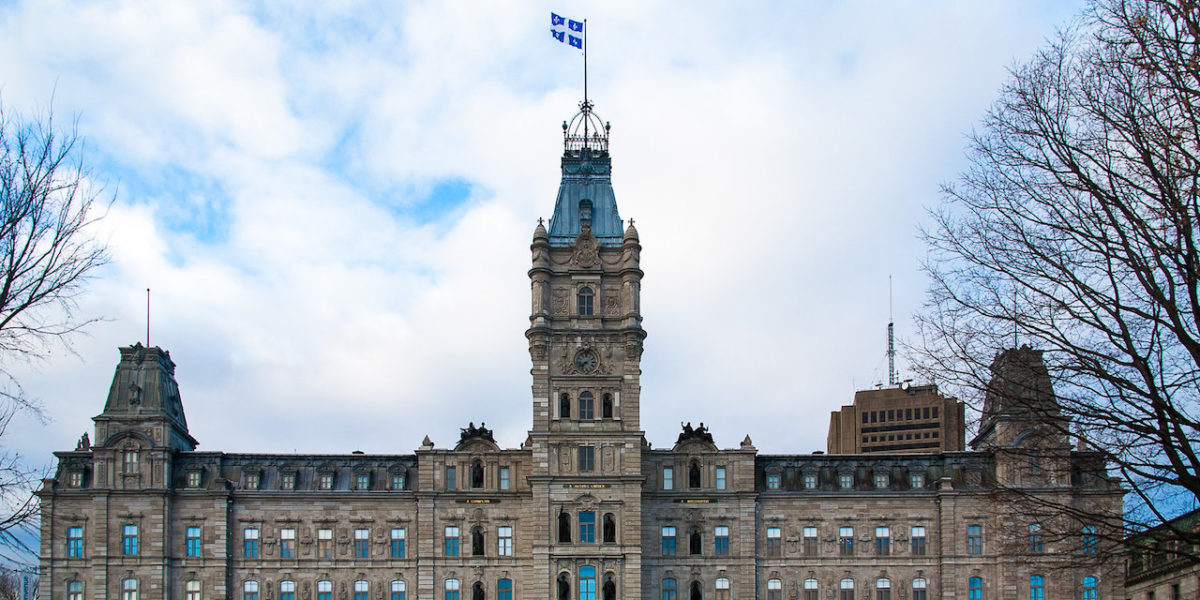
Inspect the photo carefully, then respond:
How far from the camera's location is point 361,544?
324 ft

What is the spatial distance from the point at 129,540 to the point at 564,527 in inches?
1223

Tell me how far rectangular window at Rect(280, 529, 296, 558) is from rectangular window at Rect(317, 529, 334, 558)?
1.82m

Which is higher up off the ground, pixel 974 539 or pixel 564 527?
pixel 564 527

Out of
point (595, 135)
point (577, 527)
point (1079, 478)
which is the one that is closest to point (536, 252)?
point (595, 135)

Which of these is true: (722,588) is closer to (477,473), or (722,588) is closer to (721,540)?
(721,540)

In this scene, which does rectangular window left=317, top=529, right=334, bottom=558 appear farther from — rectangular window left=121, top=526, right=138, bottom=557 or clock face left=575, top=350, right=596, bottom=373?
clock face left=575, top=350, right=596, bottom=373

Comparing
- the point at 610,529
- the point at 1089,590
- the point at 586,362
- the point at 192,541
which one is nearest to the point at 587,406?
the point at 586,362

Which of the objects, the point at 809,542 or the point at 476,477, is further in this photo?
the point at 476,477

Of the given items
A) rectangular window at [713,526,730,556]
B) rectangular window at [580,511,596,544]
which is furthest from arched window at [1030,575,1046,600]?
Result: rectangular window at [580,511,596,544]

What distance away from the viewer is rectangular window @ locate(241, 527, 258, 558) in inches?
3866

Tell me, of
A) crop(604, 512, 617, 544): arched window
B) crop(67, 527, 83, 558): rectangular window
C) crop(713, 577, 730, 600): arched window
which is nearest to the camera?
crop(604, 512, 617, 544): arched window

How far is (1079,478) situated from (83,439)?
237 ft

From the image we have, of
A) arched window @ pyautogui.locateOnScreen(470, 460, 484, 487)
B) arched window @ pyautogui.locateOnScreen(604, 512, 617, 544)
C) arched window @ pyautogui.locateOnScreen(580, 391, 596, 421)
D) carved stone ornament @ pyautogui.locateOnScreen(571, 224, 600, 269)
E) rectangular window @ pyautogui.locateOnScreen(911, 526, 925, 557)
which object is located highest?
carved stone ornament @ pyautogui.locateOnScreen(571, 224, 600, 269)

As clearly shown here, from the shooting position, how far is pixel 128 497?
96688 mm
